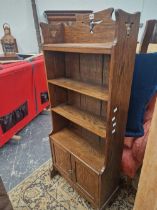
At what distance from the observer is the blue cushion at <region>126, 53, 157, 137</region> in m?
1.01

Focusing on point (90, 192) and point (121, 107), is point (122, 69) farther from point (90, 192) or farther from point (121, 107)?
point (90, 192)

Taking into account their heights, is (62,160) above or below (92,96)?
below

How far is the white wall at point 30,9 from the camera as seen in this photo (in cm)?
402

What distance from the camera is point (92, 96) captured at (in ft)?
3.16

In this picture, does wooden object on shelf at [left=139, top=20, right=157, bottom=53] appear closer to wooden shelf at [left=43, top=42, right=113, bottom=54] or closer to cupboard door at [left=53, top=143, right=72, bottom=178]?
wooden shelf at [left=43, top=42, right=113, bottom=54]

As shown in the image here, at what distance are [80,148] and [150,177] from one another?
2.26ft

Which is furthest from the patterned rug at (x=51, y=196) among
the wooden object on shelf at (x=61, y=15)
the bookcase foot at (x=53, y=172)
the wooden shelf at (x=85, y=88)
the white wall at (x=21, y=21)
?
the white wall at (x=21, y=21)

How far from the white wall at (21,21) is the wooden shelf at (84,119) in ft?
14.9

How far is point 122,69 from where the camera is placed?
863 mm

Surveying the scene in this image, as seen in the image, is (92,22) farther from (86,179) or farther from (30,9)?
(30,9)

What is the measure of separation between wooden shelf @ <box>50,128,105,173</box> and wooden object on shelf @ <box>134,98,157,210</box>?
37 centimetres

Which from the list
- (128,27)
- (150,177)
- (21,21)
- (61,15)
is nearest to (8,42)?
(21,21)

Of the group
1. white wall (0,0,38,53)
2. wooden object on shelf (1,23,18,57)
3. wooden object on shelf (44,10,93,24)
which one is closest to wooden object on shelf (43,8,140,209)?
wooden object on shelf (44,10,93,24)

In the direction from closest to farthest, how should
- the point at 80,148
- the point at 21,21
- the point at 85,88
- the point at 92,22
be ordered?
the point at 92,22
the point at 85,88
the point at 80,148
the point at 21,21
